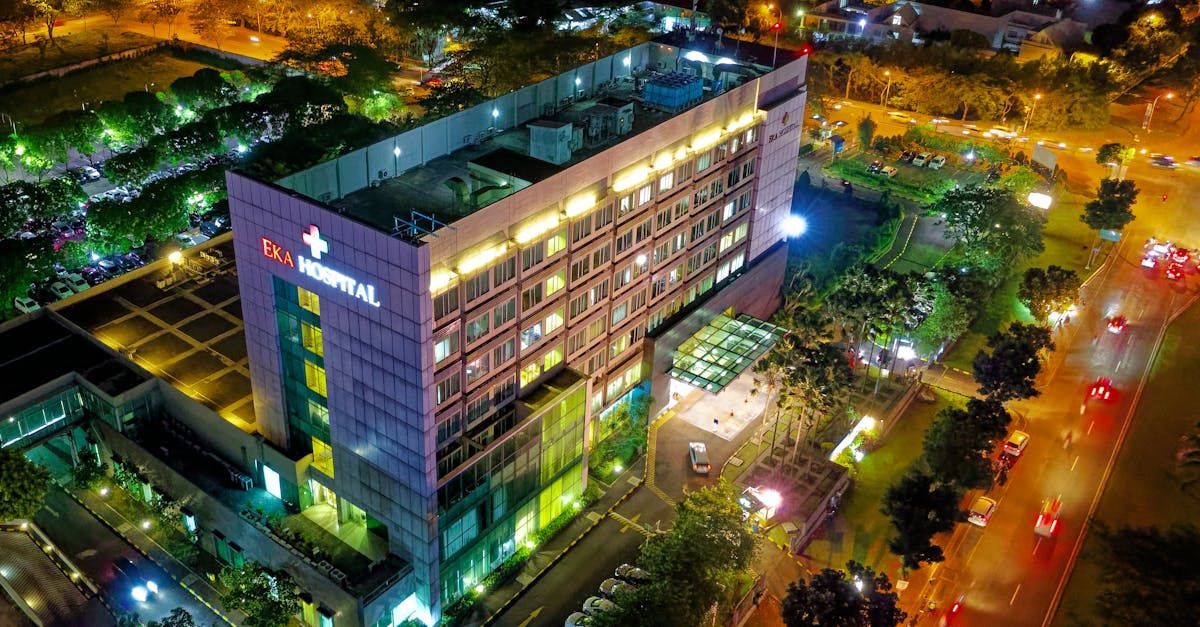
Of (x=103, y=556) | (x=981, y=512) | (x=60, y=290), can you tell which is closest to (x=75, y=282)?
(x=60, y=290)

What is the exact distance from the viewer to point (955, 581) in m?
94.6

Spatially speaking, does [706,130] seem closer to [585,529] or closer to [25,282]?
[585,529]

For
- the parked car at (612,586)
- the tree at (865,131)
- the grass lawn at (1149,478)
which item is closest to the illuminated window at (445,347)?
the parked car at (612,586)

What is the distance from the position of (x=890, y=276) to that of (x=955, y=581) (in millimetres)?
38390

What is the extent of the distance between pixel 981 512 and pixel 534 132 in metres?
58.7

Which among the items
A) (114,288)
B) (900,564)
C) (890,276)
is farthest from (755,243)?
(114,288)

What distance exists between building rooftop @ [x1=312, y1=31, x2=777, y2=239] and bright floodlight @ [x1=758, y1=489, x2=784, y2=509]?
126 feet

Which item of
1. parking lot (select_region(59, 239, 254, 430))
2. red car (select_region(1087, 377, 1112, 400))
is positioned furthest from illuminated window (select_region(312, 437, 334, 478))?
red car (select_region(1087, 377, 1112, 400))

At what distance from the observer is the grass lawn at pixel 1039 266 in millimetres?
131625

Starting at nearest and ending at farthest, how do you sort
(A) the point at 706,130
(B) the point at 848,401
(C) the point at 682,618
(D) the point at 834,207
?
1. (C) the point at 682,618
2. (A) the point at 706,130
3. (B) the point at 848,401
4. (D) the point at 834,207

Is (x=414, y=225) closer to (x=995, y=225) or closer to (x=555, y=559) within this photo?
(x=555, y=559)

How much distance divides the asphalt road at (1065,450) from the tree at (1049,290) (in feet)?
21.7

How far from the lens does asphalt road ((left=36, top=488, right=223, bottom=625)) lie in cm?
8744

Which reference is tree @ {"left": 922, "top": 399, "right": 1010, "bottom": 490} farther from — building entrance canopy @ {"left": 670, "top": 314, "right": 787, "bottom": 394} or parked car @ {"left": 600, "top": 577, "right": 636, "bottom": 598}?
parked car @ {"left": 600, "top": 577, "right": 636, "bottom": 598}
